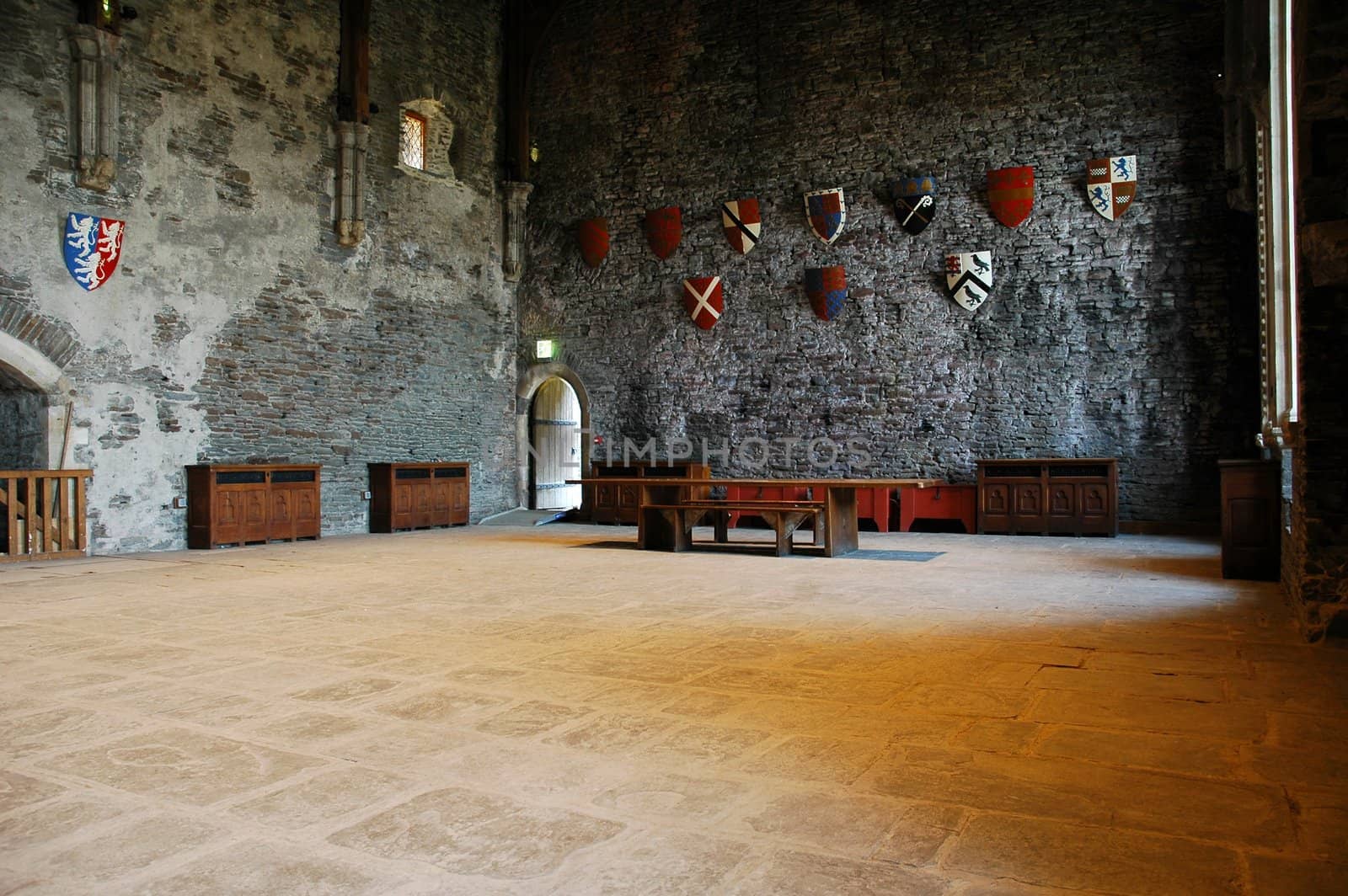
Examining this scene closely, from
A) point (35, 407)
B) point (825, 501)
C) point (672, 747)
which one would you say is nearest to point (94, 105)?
point (35, 407)

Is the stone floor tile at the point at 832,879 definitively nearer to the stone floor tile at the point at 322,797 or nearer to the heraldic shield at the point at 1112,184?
the stone floor tile at the point at 322,797

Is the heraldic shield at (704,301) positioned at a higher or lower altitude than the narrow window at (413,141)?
lower

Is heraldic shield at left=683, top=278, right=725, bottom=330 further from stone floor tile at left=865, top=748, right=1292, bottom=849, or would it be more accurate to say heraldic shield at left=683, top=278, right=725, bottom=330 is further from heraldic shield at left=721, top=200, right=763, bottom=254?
stone floor tile at left=865, top=748, right=1292, bottom=849

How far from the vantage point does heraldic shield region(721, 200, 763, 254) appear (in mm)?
11617

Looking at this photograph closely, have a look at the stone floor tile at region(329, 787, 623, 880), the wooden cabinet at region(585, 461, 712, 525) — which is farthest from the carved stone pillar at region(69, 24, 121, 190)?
the stone floor tile at region(329, 787, 623, 880)

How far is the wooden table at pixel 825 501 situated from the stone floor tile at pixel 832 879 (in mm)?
5651

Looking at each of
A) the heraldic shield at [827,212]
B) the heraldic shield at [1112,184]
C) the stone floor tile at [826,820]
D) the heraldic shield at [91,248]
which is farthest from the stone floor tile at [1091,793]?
the heraldic shield at [827,212]

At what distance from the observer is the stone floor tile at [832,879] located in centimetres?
168

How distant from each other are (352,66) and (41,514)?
5.85 m

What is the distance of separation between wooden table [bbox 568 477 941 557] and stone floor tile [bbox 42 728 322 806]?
5260 millimetres

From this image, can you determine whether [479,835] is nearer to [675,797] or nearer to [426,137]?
[675,797]

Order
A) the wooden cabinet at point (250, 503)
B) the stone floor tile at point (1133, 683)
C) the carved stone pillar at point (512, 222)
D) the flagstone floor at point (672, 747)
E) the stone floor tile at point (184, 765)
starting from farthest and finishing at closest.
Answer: the carved stone pillar at point (512, 222)
the wooden cabinet at point (250, 503)
the stone floor tile at point (1133, 683)
the stone floor tile at point (184, 765)
the flagstone floor at point (672, 747)

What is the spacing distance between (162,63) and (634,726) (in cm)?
900

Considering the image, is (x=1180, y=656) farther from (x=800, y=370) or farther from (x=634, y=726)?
(x=800, y=370)
